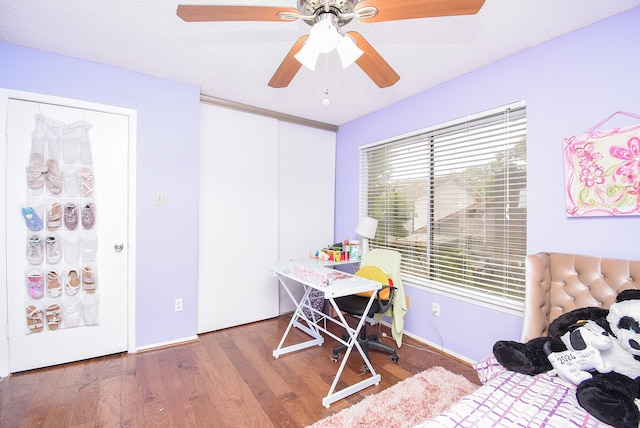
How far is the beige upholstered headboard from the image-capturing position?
5.44 feet

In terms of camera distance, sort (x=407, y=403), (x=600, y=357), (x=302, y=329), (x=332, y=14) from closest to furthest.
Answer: (x=332, y=14), (x=600, y=357), (x=407, y=403), (x=302, y=329)

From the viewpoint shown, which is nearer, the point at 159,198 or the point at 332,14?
the point at 332,14

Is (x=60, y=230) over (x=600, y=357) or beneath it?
over

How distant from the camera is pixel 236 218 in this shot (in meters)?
3.23

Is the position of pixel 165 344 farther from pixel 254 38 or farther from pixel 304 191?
pixel 254 38

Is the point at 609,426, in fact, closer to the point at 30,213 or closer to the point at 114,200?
the point at 114,200

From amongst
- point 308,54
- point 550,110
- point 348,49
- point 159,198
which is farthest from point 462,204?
point 159,198

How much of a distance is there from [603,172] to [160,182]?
10.8 ft

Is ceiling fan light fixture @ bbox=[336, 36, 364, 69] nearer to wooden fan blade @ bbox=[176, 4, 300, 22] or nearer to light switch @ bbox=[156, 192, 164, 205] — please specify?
wooden fan blade @ bbox=[176, 4, 300, 22]

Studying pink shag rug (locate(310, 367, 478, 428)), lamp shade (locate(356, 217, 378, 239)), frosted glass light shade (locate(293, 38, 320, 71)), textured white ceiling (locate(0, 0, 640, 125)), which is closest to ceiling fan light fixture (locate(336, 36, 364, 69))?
frosted glass light shade (locate(293, 38, 320, 71))

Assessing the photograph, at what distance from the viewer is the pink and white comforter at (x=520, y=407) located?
1166 millimetres

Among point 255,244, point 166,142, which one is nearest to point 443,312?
point 255,244

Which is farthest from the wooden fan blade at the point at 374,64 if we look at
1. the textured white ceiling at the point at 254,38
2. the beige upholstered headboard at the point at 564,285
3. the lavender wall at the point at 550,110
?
the beige upholstered headboard at the point at 564,285

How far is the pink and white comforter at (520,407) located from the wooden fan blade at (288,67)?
170cm
